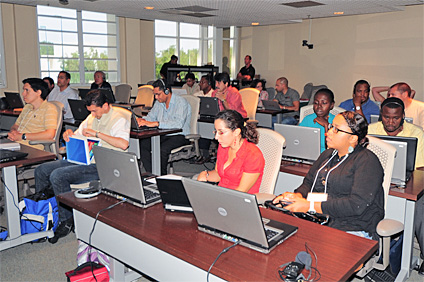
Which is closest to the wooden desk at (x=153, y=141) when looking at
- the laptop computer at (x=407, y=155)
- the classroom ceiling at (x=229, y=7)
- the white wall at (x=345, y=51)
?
the laptop computer at (x=407, y=155)

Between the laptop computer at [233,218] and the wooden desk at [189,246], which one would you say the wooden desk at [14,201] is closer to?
the wooden desk at [189,246]

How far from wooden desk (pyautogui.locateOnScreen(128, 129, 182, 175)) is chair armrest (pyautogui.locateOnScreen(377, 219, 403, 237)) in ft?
9.27

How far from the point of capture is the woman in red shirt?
2.55 meters

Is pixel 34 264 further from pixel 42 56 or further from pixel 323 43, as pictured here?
pixel 323 43

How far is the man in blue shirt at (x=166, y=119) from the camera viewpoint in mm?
4891

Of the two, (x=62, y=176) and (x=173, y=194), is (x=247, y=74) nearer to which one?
(x=62, y=176)

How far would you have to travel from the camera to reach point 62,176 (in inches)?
138

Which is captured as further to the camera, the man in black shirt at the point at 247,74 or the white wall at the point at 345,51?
the man in black shirt at the point at 247,74

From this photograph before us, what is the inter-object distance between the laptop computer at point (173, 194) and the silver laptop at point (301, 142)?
1.44 meters

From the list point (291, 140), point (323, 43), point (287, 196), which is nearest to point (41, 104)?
point (291, 140)

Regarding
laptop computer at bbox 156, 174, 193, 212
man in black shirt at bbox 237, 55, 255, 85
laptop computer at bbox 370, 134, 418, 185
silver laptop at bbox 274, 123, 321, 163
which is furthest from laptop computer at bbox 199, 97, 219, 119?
man in black shirt at bbox 237, 55, 255, 85

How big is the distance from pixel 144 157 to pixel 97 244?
2.86 metres

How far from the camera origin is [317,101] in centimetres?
394

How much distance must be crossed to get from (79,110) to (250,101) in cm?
275
